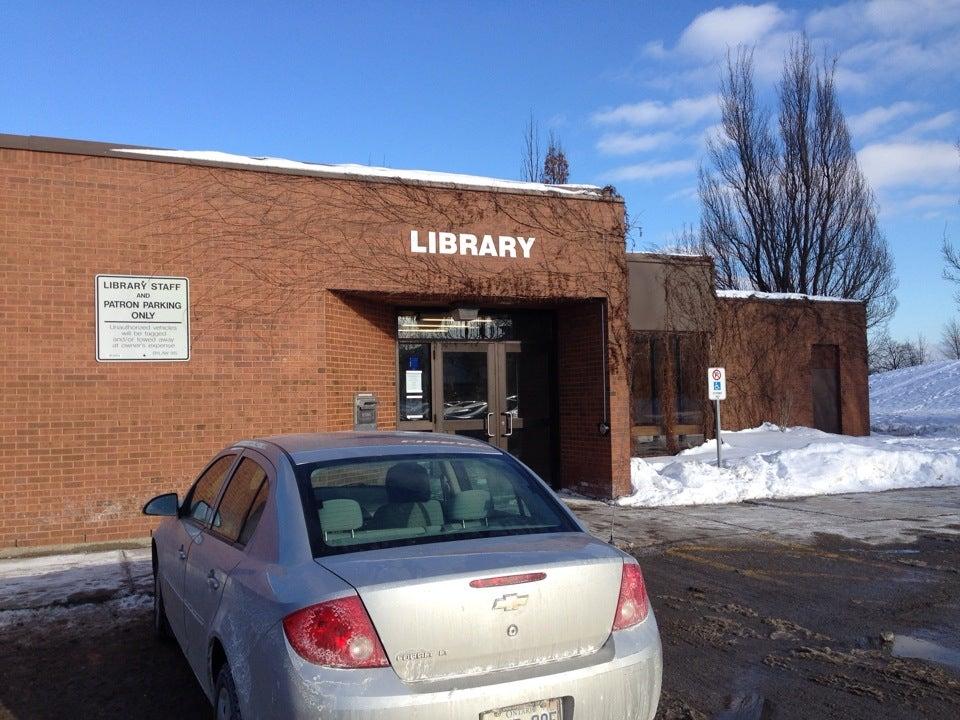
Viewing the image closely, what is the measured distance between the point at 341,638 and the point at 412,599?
284mm

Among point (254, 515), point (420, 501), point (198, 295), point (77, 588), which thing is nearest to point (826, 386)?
point (198, 295)

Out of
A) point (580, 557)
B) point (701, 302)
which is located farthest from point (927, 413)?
point (580, 557)

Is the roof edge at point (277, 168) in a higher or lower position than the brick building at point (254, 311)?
higher

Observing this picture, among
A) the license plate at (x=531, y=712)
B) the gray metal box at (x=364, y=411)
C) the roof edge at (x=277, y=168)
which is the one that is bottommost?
the license plate at (x=531, y=712)

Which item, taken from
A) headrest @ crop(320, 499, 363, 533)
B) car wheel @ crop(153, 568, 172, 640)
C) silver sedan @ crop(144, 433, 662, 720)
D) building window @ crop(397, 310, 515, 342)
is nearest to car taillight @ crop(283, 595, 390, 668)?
silver sedan @ crop(144, 433, 662, 720)

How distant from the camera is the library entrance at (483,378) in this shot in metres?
12.4

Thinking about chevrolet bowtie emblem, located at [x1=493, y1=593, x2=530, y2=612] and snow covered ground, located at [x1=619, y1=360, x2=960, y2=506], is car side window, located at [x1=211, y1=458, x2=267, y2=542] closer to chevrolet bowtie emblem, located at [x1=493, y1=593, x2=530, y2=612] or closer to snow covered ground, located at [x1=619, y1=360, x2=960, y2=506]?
chevrolet bowtie emblem, located at [x1=493, y1=593, x2=530, y2=612]

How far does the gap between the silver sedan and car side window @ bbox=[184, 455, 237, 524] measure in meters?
0.54

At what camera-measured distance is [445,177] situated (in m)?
11.6

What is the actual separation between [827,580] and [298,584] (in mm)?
5564

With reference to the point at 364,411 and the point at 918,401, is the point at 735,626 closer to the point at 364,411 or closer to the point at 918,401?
the point at 364,411

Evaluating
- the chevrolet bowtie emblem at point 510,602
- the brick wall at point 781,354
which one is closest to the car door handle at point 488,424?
the brick wall at point 781,354

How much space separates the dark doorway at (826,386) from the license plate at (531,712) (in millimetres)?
19251

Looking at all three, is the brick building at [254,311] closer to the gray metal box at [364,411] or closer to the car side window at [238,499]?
the gray metal box at [364,411]
